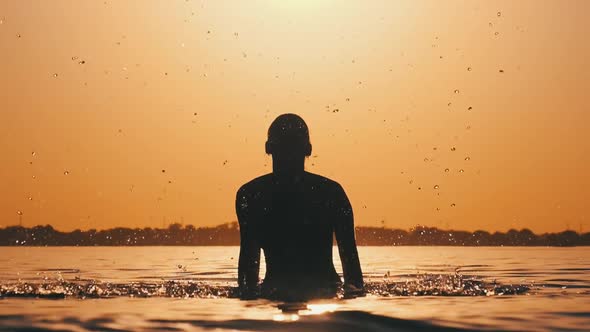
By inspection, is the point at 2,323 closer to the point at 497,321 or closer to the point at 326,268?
the point at 326,268

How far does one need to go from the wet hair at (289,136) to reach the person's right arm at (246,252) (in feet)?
2.92

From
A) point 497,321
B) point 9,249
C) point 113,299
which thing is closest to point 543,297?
point 497,321

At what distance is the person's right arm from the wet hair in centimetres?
89

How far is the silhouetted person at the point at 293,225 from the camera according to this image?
13.9 metres

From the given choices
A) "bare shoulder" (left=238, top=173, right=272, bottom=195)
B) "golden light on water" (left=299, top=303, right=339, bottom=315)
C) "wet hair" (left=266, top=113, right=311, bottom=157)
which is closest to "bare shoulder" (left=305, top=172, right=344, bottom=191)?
"wet hair" (left=266, top=113, right=311, bottom=157)

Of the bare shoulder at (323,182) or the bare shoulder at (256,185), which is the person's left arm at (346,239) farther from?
the bare shoulder at (256,185)

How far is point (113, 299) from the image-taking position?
56.1 ft

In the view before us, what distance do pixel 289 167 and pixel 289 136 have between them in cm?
50

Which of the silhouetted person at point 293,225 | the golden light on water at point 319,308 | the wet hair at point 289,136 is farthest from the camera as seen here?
the silhouetted person at point 293,225

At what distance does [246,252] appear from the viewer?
1420cm

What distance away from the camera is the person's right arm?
46.5ft

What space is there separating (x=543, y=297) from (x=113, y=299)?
754 centimetres

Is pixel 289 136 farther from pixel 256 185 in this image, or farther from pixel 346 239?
pixel 346 239

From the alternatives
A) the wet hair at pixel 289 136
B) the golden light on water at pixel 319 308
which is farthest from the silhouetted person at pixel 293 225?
the golden light on water at pixel 319 308
